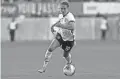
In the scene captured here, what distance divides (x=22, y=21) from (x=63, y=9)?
27366 millimetres

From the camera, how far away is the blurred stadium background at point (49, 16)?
39.2m

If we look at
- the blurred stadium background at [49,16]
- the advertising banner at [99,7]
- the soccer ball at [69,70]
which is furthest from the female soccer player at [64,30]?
the advertising banner at [99,7]

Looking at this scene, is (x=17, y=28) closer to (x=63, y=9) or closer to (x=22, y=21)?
(x=22, y=21)

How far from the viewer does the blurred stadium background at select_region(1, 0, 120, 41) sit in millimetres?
39250

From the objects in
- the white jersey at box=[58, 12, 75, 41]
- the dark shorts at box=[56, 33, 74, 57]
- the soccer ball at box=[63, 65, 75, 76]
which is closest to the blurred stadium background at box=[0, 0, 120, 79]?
the soccer ball at box=[63, 65, 75, 76]

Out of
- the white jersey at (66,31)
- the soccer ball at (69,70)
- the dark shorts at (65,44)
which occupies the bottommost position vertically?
the soccer ball at (69,70)

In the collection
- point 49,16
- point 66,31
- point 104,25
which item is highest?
point 66,31

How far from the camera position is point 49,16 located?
1640 inches

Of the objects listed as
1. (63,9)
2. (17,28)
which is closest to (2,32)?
(17,28)

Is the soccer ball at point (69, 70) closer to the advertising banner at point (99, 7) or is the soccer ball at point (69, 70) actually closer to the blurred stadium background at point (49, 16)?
the blurred stadium background at point (49, 16)

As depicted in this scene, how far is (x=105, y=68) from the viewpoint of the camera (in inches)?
613

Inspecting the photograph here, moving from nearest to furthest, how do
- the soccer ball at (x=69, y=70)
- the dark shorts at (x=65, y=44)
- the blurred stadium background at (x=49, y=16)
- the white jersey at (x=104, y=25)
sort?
the dark shorts at (x=65, y=44), the soccer ball at (x=69, y=70), the white jersey at (x=104, y=25), the blurred stadium background at (x=49, y=16)

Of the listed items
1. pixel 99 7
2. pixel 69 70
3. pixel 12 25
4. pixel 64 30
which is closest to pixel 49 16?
pixel 12 25

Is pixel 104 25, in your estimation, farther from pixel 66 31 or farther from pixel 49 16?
pixel 66 31
